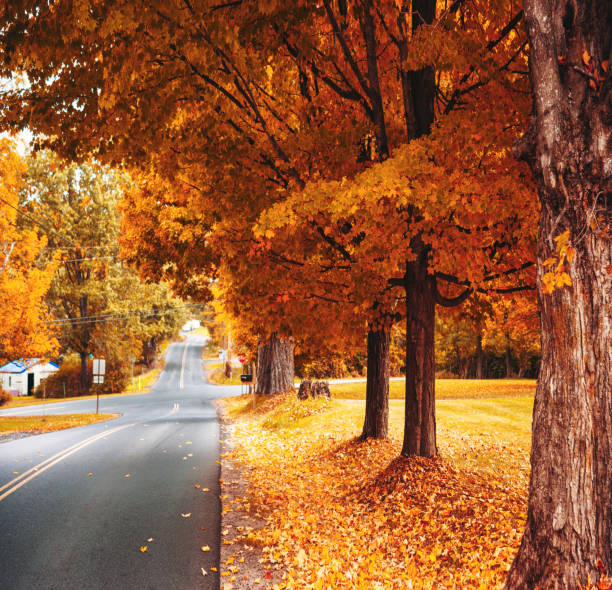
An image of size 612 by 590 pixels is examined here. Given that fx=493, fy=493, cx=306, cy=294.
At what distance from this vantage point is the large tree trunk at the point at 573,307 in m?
3.86

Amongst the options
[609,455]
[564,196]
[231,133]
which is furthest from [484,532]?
[231,133]

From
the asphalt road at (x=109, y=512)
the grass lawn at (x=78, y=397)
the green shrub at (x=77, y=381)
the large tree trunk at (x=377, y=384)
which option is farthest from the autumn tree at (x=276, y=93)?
the green shrub at (x=77, y=381)

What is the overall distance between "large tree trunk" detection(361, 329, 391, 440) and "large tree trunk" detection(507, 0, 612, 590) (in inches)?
251

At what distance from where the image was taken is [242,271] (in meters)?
8.83

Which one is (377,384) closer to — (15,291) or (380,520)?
(380,520)

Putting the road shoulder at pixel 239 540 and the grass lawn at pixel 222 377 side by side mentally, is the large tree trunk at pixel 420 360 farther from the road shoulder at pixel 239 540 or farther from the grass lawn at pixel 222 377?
the grass lawn at pixel 222 377

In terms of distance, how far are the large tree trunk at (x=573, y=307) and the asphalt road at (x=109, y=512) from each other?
3549mm

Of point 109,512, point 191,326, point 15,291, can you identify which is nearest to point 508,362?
point 15,291

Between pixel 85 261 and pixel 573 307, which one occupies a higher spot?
pixel 85 261

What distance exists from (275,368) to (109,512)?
49.7 ft

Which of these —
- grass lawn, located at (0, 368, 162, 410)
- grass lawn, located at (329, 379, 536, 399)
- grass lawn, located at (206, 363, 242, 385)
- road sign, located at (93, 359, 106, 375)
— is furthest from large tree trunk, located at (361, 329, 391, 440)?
grass lawn, located at (206, 363, 242, 385)

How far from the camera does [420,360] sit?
7957 mm

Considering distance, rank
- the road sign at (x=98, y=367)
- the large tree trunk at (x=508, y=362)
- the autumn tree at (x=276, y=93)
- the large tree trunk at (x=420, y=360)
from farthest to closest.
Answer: the large tree trunk at (x=508, y=362) < the road sign at (x=98, y=367) < the large tree trunk at (x=420, y=360) < the autumn tree at (x=276, y=93)

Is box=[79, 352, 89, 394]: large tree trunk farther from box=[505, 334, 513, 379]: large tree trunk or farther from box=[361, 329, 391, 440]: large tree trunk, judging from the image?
box=[361, 329, 391, 440]: large tree trunk
